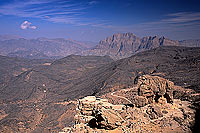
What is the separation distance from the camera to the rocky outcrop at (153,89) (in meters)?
14.3

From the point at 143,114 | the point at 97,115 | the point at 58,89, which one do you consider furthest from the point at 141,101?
the point at 58,89

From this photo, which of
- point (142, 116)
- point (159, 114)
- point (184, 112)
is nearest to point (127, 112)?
point (142, 116)

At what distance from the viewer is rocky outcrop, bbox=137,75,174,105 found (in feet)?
47.0

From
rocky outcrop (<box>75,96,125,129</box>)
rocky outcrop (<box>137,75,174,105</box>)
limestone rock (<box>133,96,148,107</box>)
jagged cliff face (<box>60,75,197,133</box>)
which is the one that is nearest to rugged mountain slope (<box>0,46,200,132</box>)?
rocky outcrop (<box>137,75,174,105</box>)

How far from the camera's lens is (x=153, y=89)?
47.1 ft

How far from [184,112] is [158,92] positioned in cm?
263

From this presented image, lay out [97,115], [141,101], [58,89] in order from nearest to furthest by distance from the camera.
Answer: [97,115] → [141,101] → [58,89]

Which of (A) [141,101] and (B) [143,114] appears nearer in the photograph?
(B) [143,114]

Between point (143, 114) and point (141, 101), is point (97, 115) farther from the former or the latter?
point (141, 101)

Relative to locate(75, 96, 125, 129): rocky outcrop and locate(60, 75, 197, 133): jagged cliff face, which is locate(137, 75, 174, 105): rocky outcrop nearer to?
locate(60, 75, 197, 133): jagged cliff face

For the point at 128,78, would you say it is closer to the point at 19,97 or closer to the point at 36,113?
the point at 36,113

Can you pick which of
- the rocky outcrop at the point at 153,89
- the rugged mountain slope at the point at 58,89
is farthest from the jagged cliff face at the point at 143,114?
the rugged mountain slope at the point at 58,89

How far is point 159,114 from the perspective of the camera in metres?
13.0

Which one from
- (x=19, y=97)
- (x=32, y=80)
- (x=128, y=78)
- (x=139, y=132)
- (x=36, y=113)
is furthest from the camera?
(x=32, y=80)
